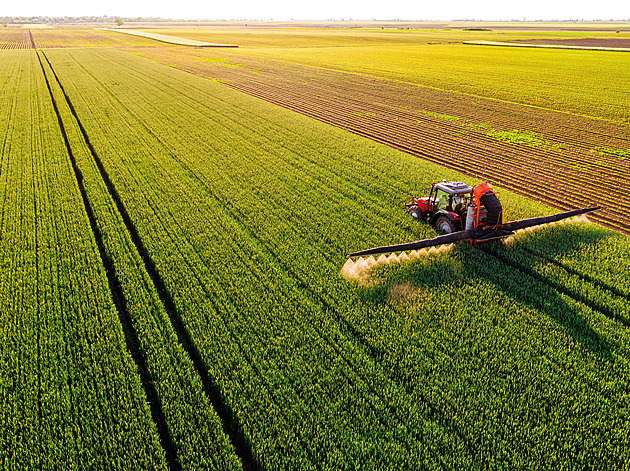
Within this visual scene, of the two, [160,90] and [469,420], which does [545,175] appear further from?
[160,90]

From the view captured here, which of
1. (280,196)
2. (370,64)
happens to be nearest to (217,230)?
(280,196)

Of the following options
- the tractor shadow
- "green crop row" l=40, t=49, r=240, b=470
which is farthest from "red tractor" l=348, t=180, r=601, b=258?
"green crop row" l=40, t=49, r=240, b=470

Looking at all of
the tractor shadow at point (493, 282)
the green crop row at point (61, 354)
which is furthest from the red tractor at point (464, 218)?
the green crop row at point (61, 354)

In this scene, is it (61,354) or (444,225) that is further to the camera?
(444,225)

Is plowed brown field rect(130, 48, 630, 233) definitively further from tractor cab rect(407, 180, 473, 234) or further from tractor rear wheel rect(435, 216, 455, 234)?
tractor rear wheel rect(435, 216, 455, 234)

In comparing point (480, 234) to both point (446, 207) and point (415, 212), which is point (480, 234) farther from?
point (415, 212)

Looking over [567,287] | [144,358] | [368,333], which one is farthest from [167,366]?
[567,287]

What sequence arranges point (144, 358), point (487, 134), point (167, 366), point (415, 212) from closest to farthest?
point (167, 366), point (144, 358), point (415, 212), point (487, 134)
